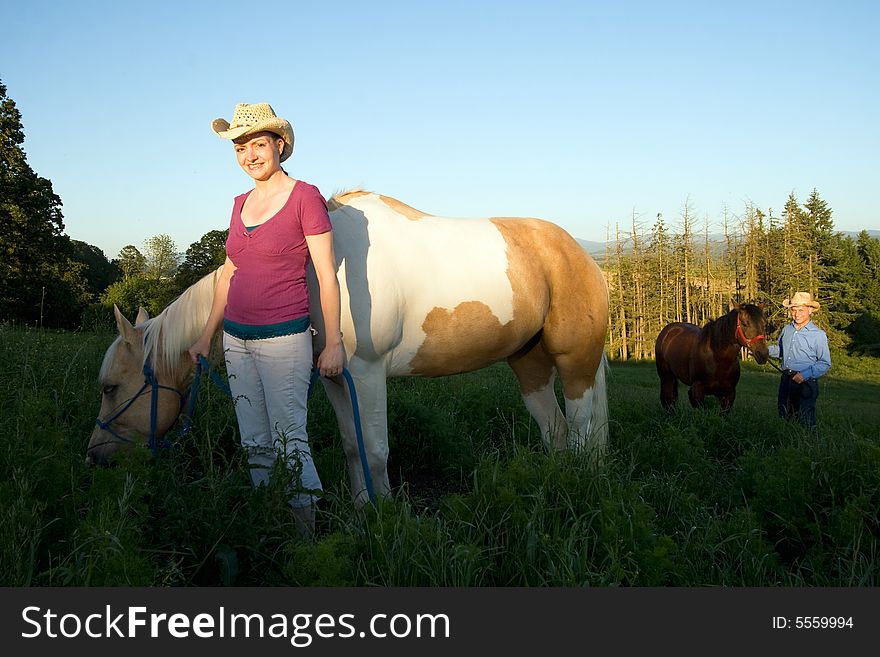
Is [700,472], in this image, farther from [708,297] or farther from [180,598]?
[708,297]

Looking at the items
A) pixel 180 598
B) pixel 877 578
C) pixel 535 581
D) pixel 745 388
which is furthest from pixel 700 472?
pixel 745 388

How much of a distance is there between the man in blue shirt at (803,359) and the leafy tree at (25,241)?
2358 cm

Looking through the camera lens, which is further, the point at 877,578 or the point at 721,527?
the point at 721,527

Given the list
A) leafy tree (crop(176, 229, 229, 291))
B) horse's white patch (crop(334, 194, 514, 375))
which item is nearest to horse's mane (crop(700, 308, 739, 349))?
horse's white patch (crop(334, 194, 514, 375))

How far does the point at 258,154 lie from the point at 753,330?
6575 mm

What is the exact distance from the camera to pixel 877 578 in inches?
96.3

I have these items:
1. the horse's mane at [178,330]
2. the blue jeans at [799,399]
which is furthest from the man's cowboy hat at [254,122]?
the blue jeans at [799,399]

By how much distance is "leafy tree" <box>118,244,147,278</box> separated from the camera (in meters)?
61.1

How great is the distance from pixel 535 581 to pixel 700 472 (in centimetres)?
230

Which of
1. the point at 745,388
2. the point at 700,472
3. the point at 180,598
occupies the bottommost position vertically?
the point at 745,388


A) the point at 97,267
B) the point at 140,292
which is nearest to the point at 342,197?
the point at 140,292

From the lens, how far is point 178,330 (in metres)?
3.24

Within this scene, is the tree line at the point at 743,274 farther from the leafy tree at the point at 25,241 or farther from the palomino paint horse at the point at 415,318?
the palomino paint horse at the point at 415,318

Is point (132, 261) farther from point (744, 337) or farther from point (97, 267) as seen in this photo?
point (744, 337)
